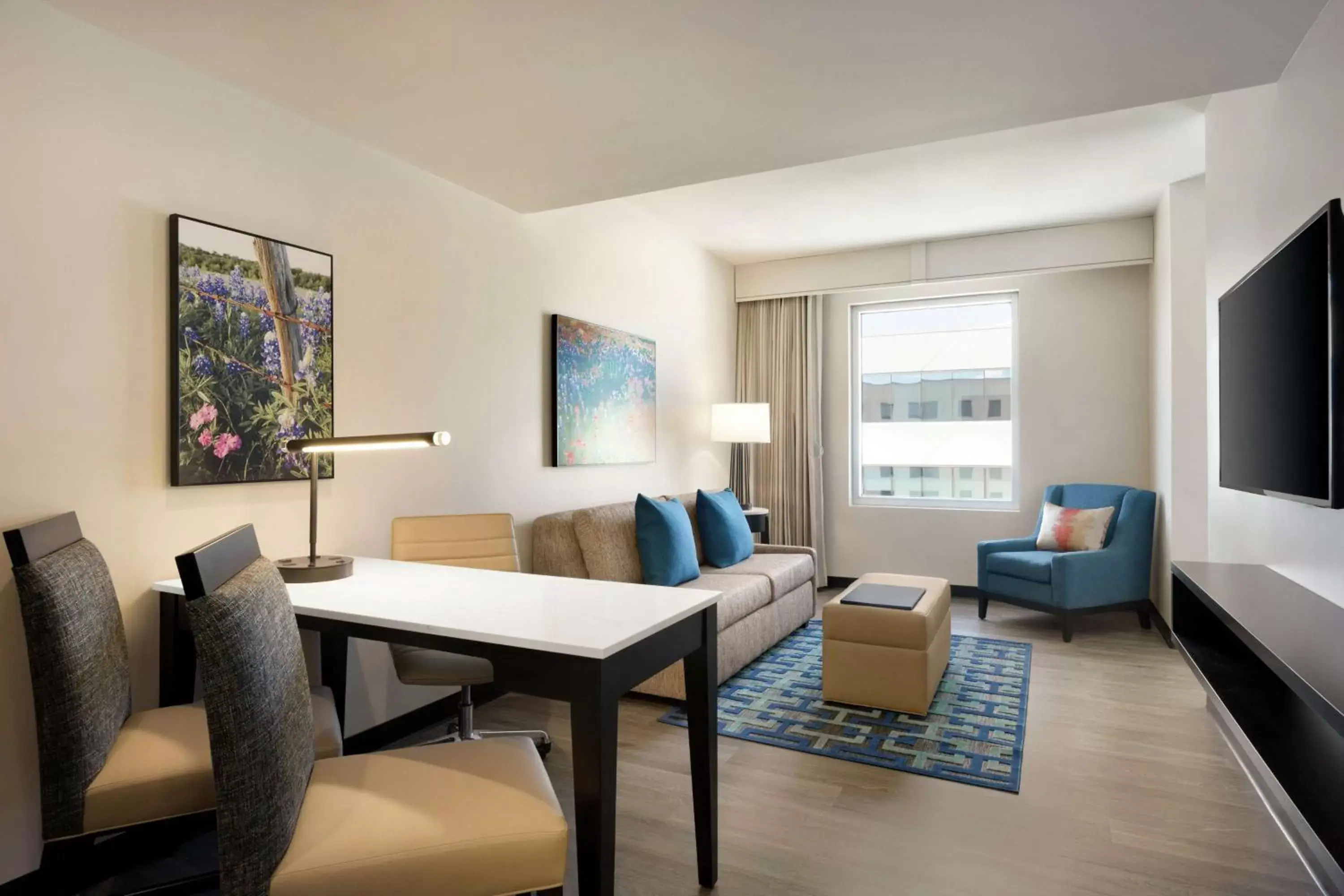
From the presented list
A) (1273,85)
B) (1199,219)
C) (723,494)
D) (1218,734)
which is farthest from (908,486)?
(1273,85)

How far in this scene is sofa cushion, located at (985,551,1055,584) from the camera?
4746 millimetres

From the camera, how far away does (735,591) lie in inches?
152

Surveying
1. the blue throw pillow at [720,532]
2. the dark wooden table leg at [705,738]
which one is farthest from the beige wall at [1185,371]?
the dark wooden table leg at [705,738]

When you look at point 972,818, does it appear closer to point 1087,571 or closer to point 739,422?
point 1087,571

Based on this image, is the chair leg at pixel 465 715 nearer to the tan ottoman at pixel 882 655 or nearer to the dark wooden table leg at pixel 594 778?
the dark wooden table leg at pixel 594 778

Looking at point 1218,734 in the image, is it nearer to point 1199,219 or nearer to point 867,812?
point 867,812

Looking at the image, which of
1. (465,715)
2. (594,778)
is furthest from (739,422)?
(594,778)

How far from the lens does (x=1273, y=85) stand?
2492 mm

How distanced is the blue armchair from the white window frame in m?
0.77

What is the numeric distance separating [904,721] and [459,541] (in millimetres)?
1995

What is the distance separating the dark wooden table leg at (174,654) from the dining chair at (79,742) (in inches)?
18.6

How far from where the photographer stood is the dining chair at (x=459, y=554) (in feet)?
8.43

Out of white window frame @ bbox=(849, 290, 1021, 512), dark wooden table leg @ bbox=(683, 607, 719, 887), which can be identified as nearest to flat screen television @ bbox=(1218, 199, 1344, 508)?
dark wooden table leg @ bbox=(683, 607, 719, 887)

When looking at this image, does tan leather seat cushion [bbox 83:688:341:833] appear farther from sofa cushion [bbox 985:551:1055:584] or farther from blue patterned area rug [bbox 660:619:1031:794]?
sofa cushion [bbox 985:551:1055:584]
